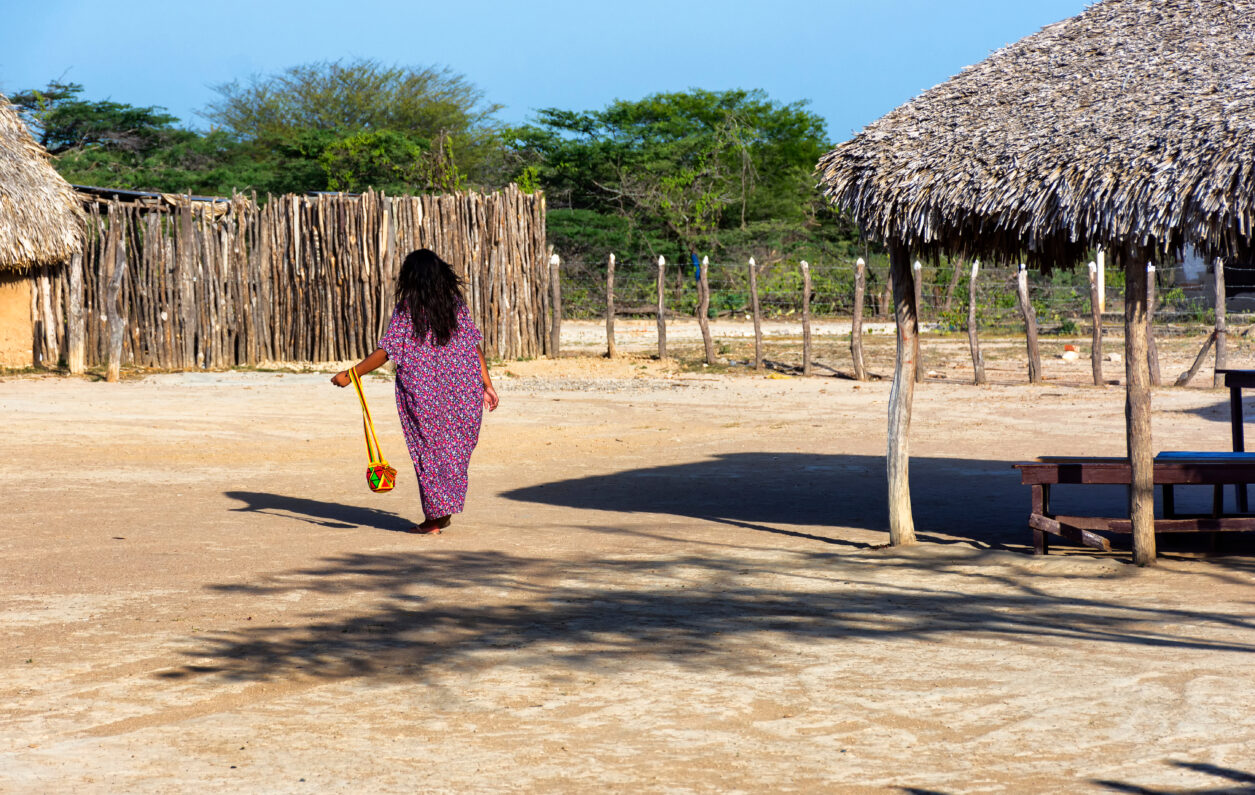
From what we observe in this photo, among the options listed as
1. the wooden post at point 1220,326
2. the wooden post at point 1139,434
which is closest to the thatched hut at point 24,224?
the wooden post at point 1139,434

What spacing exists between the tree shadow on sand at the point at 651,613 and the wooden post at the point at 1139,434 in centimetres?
35

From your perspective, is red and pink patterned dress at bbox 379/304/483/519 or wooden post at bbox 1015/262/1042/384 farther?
wooden post at bbox 1015/262/1042/384

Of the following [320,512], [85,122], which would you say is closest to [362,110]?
[85,122]

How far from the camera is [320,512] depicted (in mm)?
8234

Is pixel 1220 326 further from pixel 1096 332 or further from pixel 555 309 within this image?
pixel 555 309

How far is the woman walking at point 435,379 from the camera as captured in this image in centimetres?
714

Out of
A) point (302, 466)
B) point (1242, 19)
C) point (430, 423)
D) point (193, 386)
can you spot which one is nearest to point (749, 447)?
point (302, 466)

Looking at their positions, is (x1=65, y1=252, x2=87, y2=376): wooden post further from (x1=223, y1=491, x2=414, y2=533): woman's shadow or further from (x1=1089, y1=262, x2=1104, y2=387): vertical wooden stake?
(x1=1089, y1=262, x2=1104, y2=387): vertical wooden stake

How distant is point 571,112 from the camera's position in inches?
1342

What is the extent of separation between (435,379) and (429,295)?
0.48 metres

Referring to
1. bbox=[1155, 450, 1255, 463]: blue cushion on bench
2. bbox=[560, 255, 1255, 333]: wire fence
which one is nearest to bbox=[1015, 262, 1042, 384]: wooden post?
bbox=[560, 255, 1255, 333]: wire fence

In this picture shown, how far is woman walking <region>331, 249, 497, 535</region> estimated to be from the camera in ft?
23.4

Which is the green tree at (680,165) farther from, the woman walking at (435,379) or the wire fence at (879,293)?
the woman walking at (435,379)

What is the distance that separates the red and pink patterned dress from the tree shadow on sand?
22.9 inches
